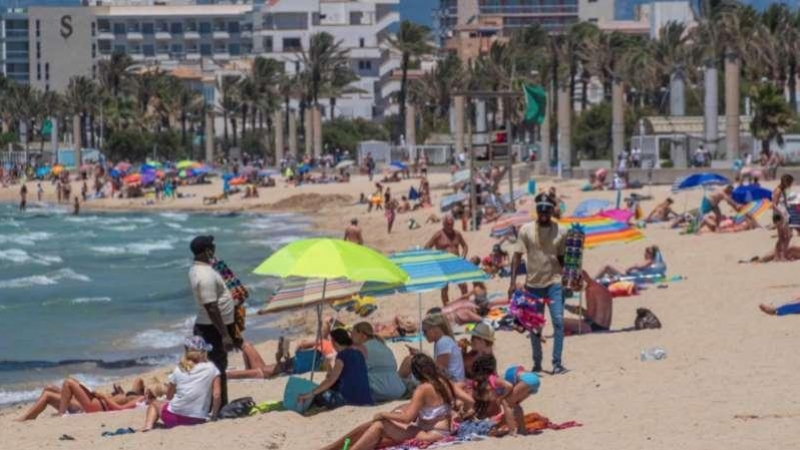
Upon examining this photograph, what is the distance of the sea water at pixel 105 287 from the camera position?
21.0m

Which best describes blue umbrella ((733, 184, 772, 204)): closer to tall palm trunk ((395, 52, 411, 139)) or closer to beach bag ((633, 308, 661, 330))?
beach bag ((633, 308, 661, 330))

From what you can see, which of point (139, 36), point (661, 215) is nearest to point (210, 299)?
point (661, 215)

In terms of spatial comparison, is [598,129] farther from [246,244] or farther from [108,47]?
[108,47]

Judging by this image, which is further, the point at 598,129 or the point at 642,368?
the point at 598,129

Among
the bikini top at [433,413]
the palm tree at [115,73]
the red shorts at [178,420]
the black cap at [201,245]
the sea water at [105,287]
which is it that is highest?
the palm tree at [115,73]

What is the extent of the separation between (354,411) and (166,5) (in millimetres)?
134527

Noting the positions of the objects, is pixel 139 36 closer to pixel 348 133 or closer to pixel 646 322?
pixel 348 133

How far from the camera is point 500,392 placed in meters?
11.1

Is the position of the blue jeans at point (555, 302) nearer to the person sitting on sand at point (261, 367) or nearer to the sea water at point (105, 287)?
the person sitting on sand at point (261, 367)

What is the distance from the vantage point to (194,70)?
127188mm

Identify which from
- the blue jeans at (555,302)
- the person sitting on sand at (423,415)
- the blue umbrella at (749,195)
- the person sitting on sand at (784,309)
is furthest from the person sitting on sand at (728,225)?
the person sitting on sand at (423,415)

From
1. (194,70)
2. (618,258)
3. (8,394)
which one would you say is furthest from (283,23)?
(8,394)

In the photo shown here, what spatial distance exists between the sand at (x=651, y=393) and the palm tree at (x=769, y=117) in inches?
1172

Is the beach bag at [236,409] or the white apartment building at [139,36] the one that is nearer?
the beach bag at [236,409]
